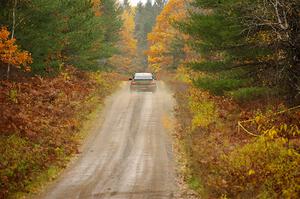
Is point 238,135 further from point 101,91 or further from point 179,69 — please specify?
point 179,69

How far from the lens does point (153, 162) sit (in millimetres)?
17672

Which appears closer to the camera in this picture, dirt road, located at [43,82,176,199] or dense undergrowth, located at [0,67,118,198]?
dirt road, located at [43,82,176,199]

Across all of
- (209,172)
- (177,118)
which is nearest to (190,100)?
(177,118)

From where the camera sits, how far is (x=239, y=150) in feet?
48.9

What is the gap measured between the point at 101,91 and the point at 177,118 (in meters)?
10.0

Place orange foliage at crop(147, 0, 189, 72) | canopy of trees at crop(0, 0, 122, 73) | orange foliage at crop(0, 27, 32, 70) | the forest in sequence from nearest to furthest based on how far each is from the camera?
the forest
orange foliage at crop(0, 27, 32, 70)
canopy of trees at crop(0, 0, 122, 73)
orange foliage at crop(147, 0, 189, 72)

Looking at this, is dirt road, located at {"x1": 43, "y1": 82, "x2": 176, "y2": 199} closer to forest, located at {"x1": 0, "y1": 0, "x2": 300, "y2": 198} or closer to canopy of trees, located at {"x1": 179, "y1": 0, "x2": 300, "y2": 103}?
forest, located at {"x1": 0, "y1": 0, "x2": 300, "y2": 198}

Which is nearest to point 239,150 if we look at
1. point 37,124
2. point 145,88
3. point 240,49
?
point 240,49

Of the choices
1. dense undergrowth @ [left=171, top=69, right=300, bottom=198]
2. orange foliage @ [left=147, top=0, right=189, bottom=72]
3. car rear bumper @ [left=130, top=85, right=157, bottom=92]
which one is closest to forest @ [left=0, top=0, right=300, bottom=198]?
dense undergrowth @ [left=171, top=69, right=300, bottom=198]

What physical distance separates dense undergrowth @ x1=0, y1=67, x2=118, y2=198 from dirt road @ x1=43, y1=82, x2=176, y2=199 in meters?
0.99

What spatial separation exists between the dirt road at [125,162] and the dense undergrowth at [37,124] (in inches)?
39.0

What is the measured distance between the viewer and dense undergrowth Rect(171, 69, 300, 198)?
1160cm

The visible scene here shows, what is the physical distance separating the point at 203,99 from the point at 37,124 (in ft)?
36.4

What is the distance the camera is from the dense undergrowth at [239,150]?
11602 millimetres
